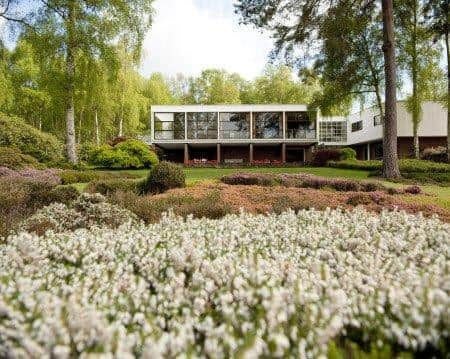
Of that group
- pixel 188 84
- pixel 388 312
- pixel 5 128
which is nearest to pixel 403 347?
pixel 388 312

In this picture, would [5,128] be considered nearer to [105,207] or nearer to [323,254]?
[105,207]

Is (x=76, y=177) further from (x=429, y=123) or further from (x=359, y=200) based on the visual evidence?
(x=429, y=123)

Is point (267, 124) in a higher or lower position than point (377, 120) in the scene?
lower

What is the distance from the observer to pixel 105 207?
969 centimetres

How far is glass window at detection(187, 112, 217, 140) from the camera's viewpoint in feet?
145

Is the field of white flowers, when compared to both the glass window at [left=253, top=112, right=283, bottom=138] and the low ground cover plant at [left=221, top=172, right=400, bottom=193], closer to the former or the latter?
the low ground cover plant at [left=221, top=172, right=400, bottom=193]

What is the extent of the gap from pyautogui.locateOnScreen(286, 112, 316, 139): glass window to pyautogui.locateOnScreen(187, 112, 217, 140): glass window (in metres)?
7.25

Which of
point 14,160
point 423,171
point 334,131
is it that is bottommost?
point 423,171

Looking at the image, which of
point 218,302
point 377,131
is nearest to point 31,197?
point 218,302

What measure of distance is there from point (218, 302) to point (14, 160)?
23674mm

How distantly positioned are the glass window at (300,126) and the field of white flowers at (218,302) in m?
38.8

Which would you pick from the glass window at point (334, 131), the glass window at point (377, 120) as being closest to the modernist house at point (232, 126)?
the glass window at point (377, 120)

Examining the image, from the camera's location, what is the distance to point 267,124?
147 feet

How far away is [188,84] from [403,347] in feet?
254
